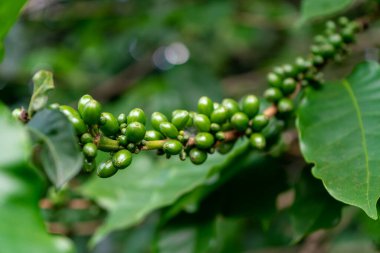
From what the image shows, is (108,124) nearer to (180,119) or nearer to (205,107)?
(180,119)

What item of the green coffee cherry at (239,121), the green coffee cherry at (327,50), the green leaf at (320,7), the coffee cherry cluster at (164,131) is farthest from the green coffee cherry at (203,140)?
the green leaf at (320,7)

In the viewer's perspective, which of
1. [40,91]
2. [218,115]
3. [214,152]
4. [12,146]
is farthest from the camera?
[214,152]

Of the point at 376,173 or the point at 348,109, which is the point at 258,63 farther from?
the point at 376,173

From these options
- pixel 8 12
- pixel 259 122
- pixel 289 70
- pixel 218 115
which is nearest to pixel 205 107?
pixel 218 115

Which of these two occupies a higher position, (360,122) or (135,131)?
(135,131)

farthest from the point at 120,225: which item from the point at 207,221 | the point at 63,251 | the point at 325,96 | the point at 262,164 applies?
the point at 63,251

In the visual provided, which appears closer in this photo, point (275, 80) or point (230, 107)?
point (230, 107)

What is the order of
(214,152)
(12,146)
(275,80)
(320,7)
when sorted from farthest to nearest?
(320,7), (275,80), (214,152), (12,146)
